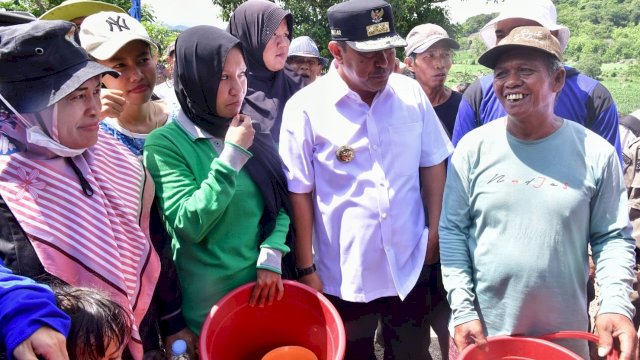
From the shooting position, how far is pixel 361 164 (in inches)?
75.4

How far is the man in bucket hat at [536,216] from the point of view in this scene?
155cm

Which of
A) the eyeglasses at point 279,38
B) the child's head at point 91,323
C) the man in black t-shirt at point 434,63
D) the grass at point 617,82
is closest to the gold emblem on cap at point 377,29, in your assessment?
the eyeglasses at point 279,38

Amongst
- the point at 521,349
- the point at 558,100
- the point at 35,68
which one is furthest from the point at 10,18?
the point at 558,100

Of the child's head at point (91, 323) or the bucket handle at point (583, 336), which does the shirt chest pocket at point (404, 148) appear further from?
the child's head at point (91, 323)

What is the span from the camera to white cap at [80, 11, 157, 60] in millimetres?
1874

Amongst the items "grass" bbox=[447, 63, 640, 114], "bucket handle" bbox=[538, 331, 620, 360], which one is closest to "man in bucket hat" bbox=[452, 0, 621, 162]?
"bucket handle" bbox=[538, 331, 620, 360]

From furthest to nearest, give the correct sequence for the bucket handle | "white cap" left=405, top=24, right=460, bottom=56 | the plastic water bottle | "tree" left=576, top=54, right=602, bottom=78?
"tree" left=576, top=54, right=602, bottom=78 < "white cap" left=405, top=24, right=460, bottom=56 < the plastic water bottle < the bucket handle

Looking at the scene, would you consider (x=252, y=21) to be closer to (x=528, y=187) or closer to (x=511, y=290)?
A: (x=528, y=187)

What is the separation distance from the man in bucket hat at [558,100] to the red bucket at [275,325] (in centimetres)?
113

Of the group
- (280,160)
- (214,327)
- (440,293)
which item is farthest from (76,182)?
(440,293)

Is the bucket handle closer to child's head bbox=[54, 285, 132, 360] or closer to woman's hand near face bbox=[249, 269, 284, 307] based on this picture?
woman's hand near face bbox=[249, 269, 284, 307]

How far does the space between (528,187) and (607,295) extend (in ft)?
1.34

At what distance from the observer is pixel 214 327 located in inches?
63.6

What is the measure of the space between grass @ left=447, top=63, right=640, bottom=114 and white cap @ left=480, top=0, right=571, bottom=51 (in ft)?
28.2
